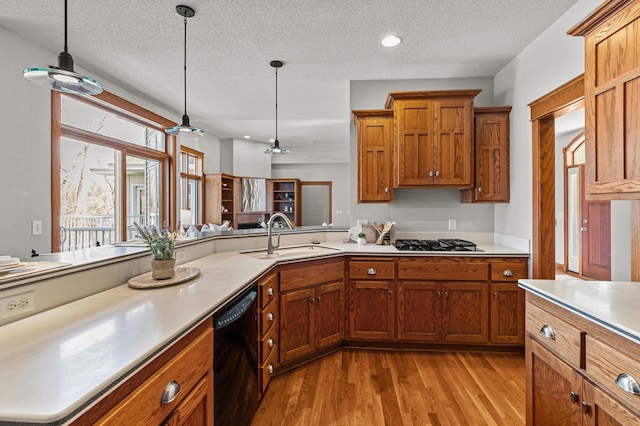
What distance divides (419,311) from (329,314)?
0.82 metres

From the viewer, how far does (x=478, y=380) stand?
7.91 ft

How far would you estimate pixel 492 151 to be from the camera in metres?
3.13

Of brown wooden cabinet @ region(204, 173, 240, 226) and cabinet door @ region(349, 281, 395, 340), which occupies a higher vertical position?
brown wooden cabinet @ region(204, 173, 240, 226)

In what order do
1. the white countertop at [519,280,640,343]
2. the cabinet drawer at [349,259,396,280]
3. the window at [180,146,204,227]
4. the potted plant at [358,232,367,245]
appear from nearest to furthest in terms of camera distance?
the white countertop at [519,280,640,343], the cabinet drawer at [349,259,396,280], the potted plant at [358,232,367,245], the window at [180,146,204,227]

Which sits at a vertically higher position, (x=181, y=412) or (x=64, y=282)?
(x=64, y=282)

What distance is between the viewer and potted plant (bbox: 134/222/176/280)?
1.66 meters

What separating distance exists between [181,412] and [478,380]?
7.35 feet

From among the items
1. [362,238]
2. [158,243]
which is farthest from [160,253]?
[362,238]

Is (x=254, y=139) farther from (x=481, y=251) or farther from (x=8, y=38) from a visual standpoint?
(x=481, y=251)

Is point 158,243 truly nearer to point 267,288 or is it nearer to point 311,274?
point 267,288

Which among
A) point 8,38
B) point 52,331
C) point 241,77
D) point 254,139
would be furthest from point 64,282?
point 254,139

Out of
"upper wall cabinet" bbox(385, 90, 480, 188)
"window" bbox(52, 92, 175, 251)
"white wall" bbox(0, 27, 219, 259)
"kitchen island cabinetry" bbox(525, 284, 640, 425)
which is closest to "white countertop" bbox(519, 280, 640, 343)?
"kitchen island cabinetry" bbox(525, 284, 640, 425)

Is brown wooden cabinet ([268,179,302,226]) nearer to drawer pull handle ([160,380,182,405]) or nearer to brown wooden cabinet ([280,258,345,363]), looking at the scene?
brown wooden cabinet ([280,258,345,363])

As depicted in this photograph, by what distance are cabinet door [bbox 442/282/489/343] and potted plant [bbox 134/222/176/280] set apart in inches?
88.6
